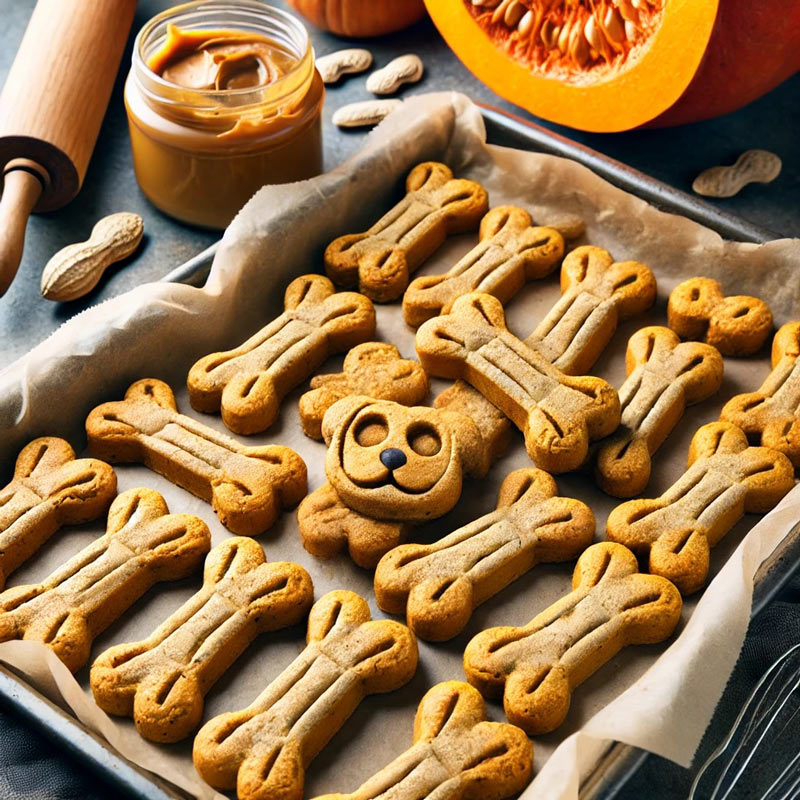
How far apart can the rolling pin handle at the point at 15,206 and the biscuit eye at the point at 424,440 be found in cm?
79

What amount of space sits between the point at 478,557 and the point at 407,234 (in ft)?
2.34

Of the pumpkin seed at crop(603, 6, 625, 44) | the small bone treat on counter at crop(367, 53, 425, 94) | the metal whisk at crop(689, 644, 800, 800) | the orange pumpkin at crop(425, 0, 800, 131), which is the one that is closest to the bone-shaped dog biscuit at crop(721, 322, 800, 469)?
the metal whisk at crop(689, 644, 800, 800)

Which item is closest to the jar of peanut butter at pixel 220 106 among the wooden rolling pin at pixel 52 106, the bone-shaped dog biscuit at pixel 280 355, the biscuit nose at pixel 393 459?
the wooden rolling pin at pixel 52 106

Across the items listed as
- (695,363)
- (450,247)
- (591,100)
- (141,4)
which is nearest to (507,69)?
(591,100)

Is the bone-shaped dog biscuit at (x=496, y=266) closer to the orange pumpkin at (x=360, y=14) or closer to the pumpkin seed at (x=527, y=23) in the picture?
the pumpkin seed at (x=527, y=23)

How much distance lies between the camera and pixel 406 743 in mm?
1645

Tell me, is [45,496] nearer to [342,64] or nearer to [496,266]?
[496,266]

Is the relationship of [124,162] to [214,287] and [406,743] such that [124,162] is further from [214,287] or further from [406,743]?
[406,743]

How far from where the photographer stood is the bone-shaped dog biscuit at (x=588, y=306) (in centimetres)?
208

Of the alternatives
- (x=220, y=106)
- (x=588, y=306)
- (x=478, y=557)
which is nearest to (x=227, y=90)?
(x=220, y=106)

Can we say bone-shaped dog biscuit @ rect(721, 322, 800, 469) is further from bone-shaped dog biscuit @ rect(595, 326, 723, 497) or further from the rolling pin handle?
the rolling pin handle

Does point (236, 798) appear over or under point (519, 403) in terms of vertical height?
under

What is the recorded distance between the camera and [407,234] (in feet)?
7.43

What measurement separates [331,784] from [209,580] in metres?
0.34
